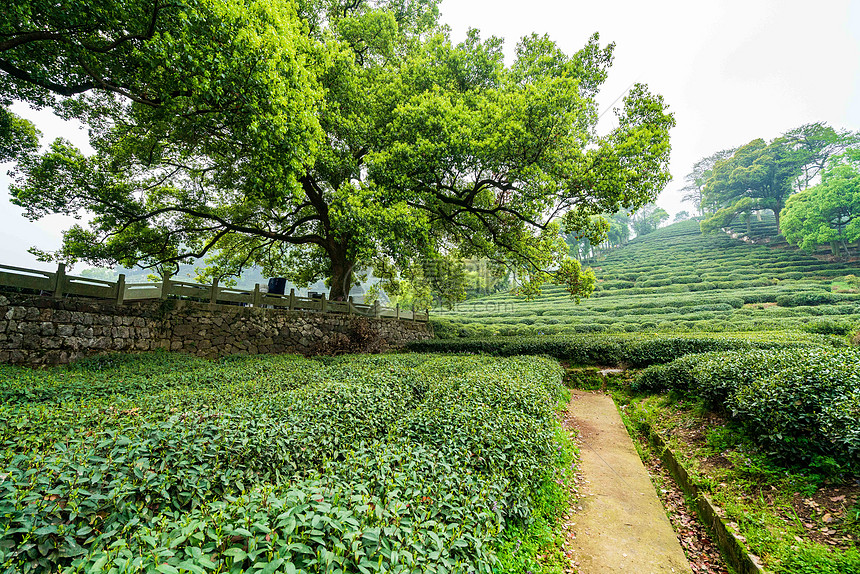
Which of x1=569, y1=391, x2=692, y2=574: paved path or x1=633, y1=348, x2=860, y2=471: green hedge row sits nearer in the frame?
x1=569, y1=391, x2=692, y2=574: paved path

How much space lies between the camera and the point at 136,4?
582 centimetres

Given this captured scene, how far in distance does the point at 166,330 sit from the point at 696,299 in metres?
27.3

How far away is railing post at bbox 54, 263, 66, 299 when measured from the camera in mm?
6500

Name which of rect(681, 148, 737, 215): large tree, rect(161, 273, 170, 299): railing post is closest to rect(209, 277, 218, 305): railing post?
rect(161, 273, 170, 299): railing post

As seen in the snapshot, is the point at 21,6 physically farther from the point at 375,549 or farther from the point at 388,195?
the point at 375,549

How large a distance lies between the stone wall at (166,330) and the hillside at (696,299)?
25.7 ft

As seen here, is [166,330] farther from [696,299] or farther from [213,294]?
[696,299]

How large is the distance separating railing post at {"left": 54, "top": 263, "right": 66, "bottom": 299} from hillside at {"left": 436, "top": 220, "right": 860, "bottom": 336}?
1399cm

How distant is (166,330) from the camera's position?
27.5 feet

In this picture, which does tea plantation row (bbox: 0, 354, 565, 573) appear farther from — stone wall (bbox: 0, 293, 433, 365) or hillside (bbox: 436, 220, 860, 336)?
hillside (bbox: 436, 220, 860, 336)

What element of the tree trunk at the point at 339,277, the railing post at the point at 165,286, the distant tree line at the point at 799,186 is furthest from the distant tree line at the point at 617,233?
the railing post at the point at 165,286

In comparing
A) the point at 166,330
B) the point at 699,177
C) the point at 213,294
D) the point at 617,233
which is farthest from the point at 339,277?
the point at 699,177

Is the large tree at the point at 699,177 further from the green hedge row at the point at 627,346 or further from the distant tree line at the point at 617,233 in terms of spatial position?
the green hedge row at the point at 627,346

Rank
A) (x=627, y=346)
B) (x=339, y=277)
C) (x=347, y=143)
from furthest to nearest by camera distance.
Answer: (x=339, y=277)
(x=347, y=143)
(x=627, y=346)
